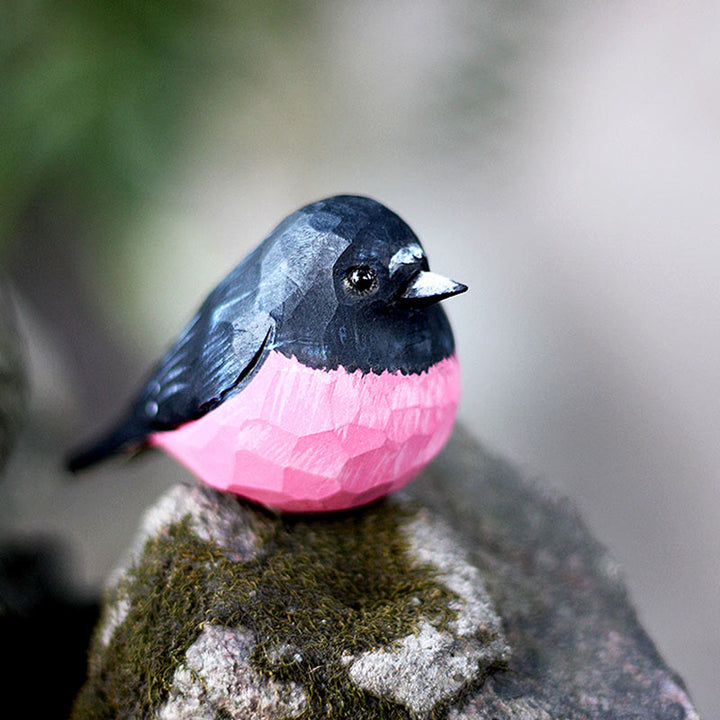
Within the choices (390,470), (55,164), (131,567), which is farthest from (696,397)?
(55,164)

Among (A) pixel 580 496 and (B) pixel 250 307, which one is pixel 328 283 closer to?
(B) pixel 250 307

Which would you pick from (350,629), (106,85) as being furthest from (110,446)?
(106,85)

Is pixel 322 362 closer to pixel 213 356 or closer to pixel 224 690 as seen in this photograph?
pixel 213 356

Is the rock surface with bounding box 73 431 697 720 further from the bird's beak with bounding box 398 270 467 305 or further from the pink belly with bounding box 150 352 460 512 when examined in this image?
the bird's beak with bounding box 398 270 467 305

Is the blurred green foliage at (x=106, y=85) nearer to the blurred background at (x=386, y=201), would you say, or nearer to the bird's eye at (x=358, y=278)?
the blurred background at (x=386, y=201)

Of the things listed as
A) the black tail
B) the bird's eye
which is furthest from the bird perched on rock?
the black tail

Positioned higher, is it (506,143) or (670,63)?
(670,63)

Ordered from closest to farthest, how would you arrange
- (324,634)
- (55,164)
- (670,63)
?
(324,634) → (55,164) → (670,63)

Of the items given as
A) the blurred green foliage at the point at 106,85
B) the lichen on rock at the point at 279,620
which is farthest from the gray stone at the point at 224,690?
the blurred green foliage at the point at 106,85
